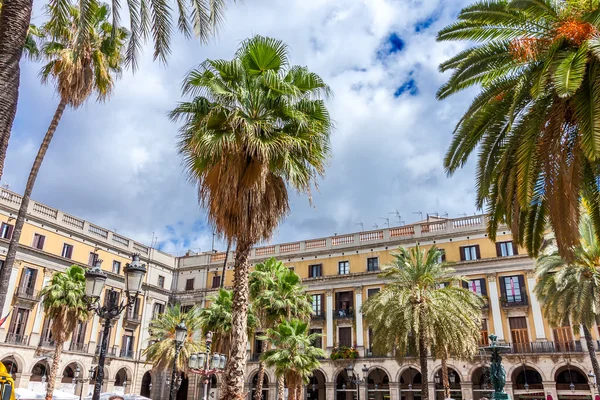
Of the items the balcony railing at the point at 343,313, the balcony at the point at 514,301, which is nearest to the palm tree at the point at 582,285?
the balcony at the point at 514,301

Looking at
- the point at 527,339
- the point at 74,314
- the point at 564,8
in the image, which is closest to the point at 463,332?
the point at 527,339

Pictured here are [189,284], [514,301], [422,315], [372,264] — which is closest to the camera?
[422,315]

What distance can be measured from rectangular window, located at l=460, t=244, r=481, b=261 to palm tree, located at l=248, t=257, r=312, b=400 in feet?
50.3

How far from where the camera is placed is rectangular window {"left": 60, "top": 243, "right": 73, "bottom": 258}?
38500 mm

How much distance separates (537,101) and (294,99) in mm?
5785

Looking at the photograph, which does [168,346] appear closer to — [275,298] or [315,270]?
[275,298]

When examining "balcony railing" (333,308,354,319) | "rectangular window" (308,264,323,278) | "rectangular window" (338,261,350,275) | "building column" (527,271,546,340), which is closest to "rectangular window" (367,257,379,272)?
"rectangular window" (338,261,350,275)

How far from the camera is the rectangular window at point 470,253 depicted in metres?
37.5

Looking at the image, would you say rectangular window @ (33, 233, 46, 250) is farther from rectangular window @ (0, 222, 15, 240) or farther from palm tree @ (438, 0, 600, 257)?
palm tree @ (438, 0, 600, 257)

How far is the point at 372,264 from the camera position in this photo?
41469 millimetres

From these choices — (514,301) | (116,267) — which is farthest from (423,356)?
(116,267)

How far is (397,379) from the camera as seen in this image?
1448 inches

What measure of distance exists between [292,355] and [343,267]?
19.9 m

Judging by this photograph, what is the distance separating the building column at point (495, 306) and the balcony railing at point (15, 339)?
1303 inches
